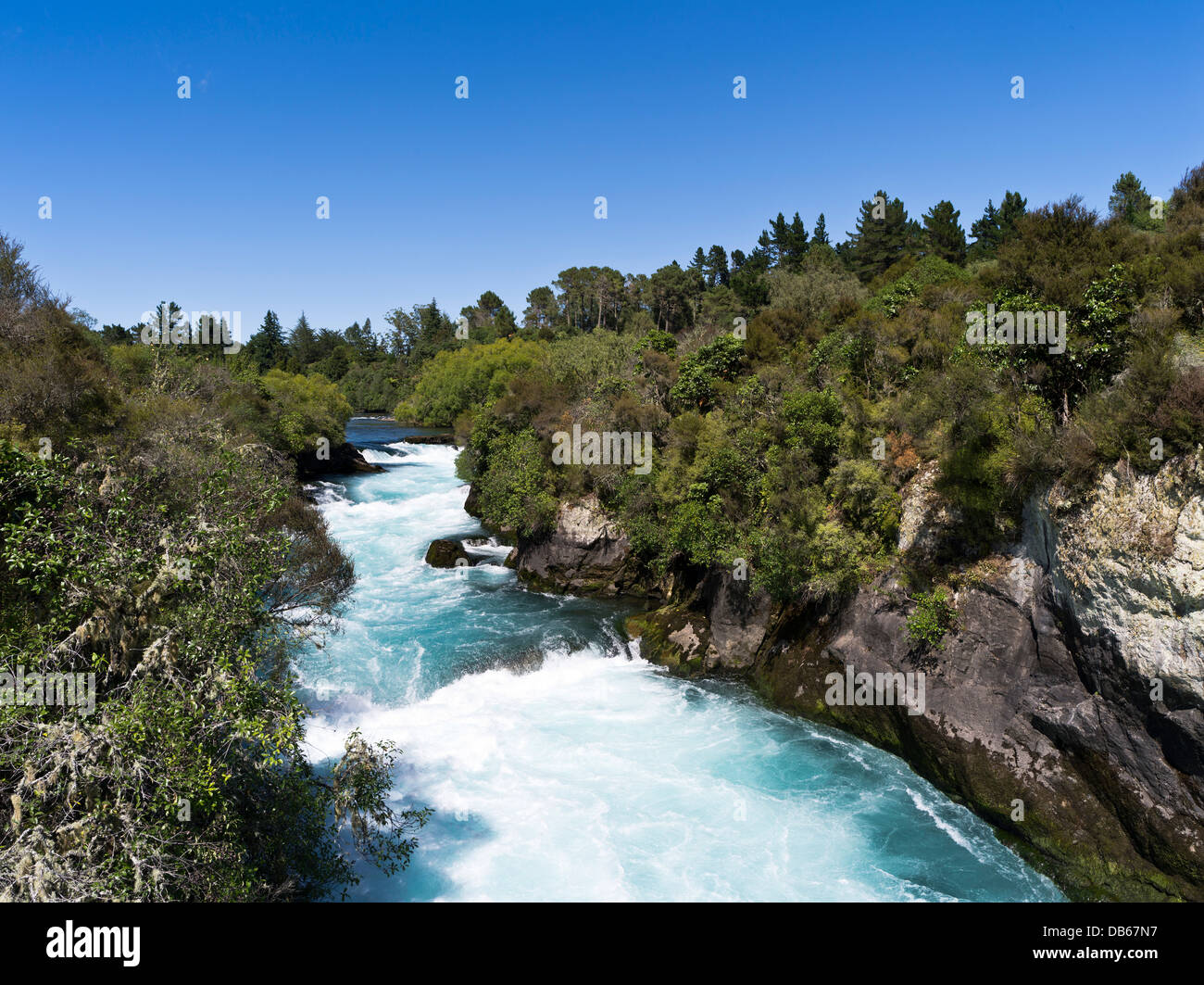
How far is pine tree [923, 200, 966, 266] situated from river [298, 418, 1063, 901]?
47.5 metres

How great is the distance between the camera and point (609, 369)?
120 feet

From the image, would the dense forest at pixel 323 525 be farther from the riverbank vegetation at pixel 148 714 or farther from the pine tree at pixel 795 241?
the pine tree at pixel 795 241

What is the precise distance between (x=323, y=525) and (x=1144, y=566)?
24717 mm

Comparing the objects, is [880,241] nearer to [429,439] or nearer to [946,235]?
[946,235]

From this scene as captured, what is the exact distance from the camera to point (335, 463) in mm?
52500

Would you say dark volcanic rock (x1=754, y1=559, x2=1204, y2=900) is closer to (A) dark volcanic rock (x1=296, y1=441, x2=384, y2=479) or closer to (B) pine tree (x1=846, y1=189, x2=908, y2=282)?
(A) dark volcanic rock (x1=296, y1=441, x2=384, y2=479)

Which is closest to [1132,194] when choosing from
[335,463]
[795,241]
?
[795,241]

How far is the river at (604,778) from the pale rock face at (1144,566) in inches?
204

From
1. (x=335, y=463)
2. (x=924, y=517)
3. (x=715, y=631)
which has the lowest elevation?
(x=715, y=631)

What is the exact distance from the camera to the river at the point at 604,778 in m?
13.6

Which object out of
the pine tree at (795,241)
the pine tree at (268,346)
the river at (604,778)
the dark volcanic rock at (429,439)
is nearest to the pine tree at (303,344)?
the pine tree at (268,346)

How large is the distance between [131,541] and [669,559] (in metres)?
18.9
